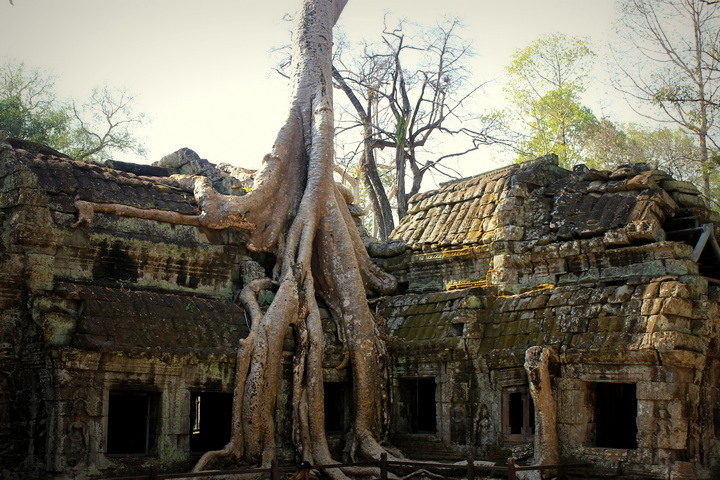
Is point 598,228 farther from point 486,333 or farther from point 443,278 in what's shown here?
point 443,278

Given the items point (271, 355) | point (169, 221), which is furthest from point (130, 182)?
point (271, 355)

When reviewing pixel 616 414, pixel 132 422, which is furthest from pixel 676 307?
pixel 132 422

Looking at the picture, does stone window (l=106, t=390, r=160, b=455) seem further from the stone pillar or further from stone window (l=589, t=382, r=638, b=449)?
stone window (l=589, t=382, r=638, b=449)

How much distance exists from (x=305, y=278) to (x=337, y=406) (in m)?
1.98

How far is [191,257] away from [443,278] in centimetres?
399

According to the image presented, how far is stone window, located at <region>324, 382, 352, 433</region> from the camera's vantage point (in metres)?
12.7

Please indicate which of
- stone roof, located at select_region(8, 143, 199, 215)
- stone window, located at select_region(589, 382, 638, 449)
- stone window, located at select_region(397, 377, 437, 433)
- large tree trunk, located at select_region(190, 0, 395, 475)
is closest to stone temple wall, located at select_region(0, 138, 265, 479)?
stone roof, located at select_region(8, 143, 199, 215)

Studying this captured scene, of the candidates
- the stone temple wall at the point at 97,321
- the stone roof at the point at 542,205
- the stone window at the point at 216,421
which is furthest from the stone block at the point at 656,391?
the stone window at the point at 216,421

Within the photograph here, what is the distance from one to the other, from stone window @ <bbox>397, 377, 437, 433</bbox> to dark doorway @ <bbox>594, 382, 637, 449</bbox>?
2411 millimetres

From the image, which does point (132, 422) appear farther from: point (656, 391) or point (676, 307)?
point (676, 307)

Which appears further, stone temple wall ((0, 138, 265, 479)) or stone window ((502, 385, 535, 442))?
stone window ((502, 385, 535, 442))

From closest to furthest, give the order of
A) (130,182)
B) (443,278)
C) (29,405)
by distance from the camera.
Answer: (29,405) → (130,182) → (443,278)

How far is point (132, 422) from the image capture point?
12.2 meters

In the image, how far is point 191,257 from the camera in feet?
41.2
